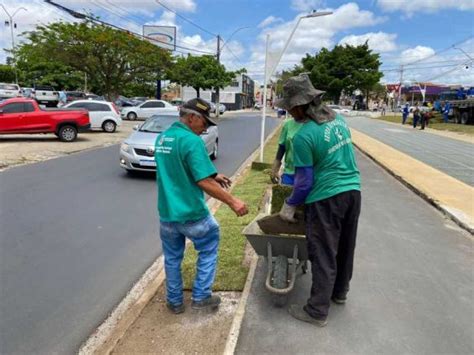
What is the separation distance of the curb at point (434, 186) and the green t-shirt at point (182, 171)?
185 inches

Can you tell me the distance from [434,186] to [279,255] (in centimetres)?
659

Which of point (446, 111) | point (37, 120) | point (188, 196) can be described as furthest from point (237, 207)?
point (446, 111)

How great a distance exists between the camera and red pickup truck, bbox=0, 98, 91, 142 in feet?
47.4

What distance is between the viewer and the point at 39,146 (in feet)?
45.5

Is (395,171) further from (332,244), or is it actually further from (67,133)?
(67,133)

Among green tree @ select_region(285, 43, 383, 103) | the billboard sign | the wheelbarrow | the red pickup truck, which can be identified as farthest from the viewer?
green tree @ select_region(285, 43, 383, 103)

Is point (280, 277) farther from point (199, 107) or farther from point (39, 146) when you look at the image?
point (39, 146)

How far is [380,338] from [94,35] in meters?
30.3

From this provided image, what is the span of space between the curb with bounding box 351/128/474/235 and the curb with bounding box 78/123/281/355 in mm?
4156

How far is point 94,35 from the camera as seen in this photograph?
28.8m

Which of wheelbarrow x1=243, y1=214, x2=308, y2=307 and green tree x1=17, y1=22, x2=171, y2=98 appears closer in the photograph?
wheelbarrow x1=243, y1=214, x2=308, y2=307

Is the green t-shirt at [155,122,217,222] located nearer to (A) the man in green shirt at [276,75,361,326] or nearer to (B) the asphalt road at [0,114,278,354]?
(A) the man in green shirt at [276,75,361,326]

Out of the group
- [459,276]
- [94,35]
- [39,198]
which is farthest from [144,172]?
[94,35]

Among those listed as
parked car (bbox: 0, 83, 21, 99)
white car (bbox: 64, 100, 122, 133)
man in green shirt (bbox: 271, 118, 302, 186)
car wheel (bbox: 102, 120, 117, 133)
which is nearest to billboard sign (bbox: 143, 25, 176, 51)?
parked car (bbox: 0, 83, 21, 99)
